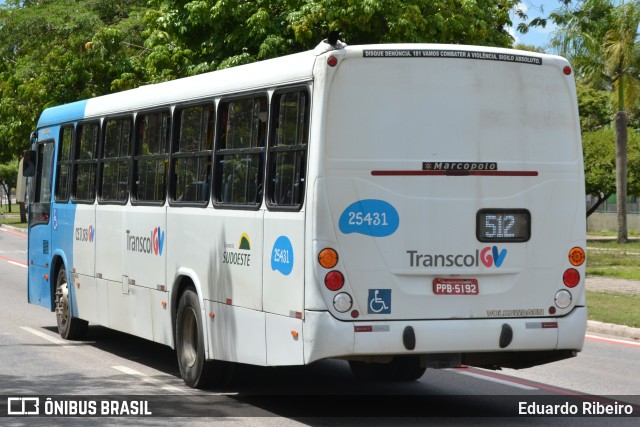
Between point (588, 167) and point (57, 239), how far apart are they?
38.1m

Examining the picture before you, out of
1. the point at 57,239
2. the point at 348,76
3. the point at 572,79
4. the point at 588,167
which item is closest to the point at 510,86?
the point at 572,79

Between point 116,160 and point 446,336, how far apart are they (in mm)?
5962

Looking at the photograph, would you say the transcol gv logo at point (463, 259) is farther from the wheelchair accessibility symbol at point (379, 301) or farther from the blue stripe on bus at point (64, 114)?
the blue stripe on bus at point (64, 114)

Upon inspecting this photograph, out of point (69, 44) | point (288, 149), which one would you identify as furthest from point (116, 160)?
point (69, 44)

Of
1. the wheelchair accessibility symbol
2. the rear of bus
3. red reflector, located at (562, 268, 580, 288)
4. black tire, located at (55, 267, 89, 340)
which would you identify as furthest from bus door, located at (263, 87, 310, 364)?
black tire, located at (55, 267, 89, 340)

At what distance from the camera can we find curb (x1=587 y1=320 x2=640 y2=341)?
17.1m

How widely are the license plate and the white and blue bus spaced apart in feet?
0.04

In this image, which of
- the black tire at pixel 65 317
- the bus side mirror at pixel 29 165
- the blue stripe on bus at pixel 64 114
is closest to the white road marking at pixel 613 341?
the black tire at pixel 65 317

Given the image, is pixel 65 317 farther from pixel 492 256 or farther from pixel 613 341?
pixel 492 256

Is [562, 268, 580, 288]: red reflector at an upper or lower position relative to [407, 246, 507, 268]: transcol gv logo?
lower

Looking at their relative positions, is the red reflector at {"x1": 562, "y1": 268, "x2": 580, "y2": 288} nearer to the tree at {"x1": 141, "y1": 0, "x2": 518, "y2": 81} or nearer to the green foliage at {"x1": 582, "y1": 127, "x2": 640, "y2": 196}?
the tree at {"x1": 141, "y1": 0, "x2": 518, "y2": 81}

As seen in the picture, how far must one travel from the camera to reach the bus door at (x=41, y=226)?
16.9 metres

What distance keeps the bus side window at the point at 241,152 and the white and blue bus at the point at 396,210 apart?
2 centimetres

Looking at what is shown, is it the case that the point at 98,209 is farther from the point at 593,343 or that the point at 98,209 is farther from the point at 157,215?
the point at 593,343
